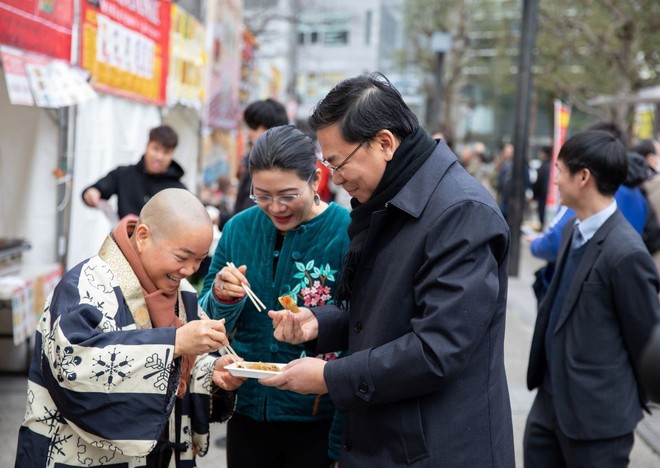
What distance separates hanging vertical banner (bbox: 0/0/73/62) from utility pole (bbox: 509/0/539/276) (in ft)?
23.6

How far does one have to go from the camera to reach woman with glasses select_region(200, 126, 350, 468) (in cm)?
263

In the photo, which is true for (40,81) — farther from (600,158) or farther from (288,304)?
(600,158)

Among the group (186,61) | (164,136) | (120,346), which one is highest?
(186,61)

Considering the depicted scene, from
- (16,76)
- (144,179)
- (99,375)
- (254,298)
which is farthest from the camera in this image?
(144,179)

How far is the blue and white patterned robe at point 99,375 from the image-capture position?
2.01 meters

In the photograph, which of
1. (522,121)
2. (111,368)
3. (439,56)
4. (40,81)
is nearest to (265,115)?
(40,81)

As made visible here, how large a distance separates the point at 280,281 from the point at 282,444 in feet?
1.93

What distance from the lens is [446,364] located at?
193 cm

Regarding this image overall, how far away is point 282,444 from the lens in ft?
9.07

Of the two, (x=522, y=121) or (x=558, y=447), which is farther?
(x=522, y=121)

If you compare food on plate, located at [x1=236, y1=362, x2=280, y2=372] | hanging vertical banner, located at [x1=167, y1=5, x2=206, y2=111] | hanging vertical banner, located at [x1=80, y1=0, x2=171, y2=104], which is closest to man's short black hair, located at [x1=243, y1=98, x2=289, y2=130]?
hanging vertical banner, located at [x1=80, y1=0, x2=171, y2=104]

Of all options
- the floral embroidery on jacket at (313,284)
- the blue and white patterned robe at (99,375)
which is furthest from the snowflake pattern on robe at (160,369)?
the floral embroidery on jacket at (313,284)

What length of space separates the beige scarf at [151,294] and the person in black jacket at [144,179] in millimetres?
3347

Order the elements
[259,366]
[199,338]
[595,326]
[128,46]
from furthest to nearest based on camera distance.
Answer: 1. [128,46]
2. [595,326]
3. [259,366]
4. [199,338]
